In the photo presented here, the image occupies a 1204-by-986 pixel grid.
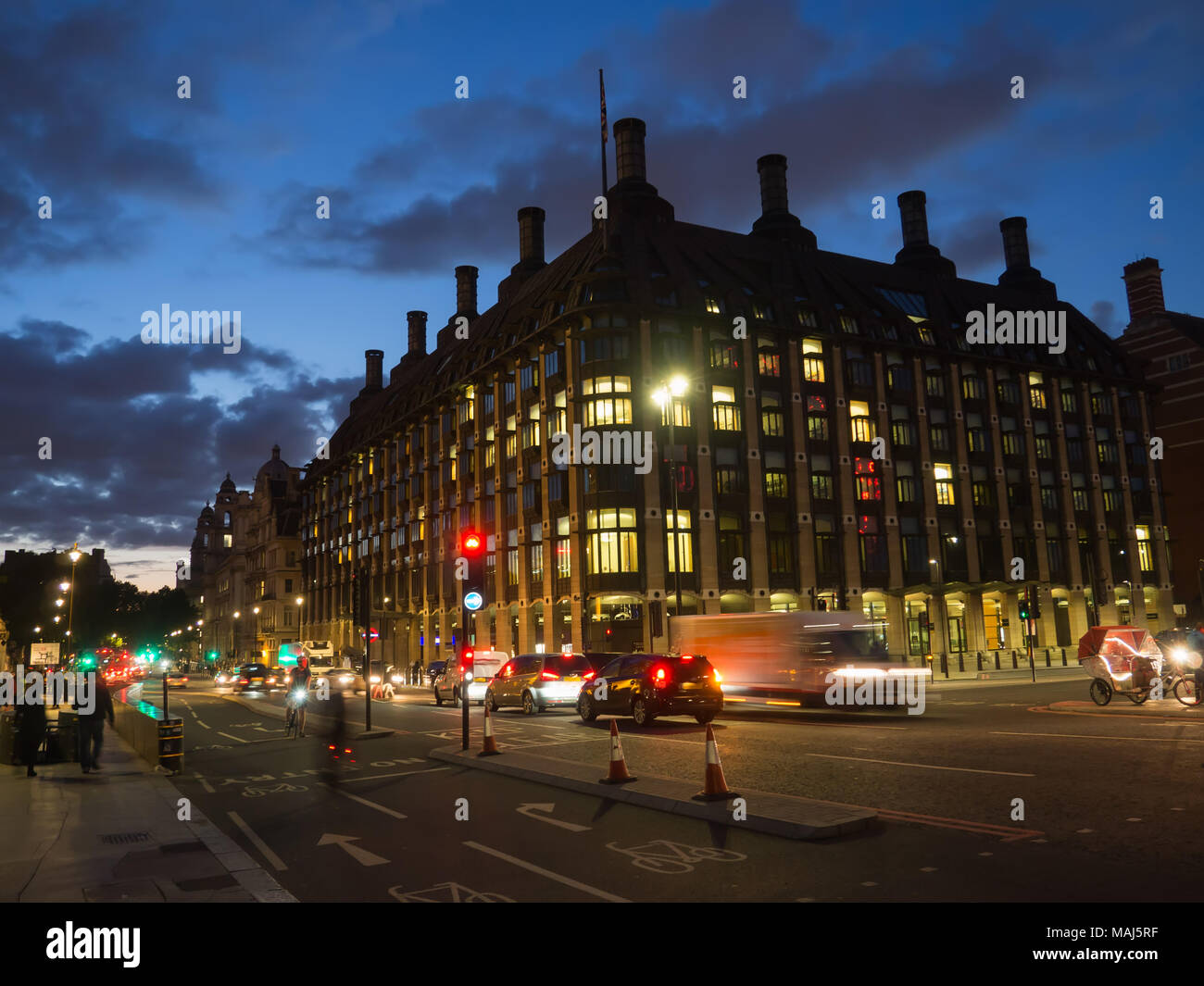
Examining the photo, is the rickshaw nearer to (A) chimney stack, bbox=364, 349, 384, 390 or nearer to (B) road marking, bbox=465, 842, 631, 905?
(B) road marking, bbox=465, 842, 631, 905

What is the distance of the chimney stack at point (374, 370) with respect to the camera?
109250 mm

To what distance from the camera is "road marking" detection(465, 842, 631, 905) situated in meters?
6.77

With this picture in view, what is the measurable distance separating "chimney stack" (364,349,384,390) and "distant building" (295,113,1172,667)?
2831 cm

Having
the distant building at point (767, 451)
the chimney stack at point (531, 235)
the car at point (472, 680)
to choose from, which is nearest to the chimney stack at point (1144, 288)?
the distant building at point (767, 451)

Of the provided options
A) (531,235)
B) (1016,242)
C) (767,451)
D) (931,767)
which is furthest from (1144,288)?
(931,767)

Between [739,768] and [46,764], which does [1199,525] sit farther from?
[46,764]

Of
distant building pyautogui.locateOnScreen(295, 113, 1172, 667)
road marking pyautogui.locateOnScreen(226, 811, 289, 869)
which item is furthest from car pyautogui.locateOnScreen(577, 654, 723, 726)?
distant building pyautogui.locateOnScreen(295, 113, 1172, 667)

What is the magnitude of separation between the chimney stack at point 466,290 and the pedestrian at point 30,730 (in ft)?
245

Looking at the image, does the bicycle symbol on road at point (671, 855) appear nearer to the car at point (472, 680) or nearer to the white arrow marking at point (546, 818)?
the white arrow marking at point (546, 818)

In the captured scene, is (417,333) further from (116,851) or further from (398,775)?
(116,851)

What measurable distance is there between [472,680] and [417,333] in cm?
7681

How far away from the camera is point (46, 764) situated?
1778 centimetres

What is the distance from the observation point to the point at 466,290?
88.9m
